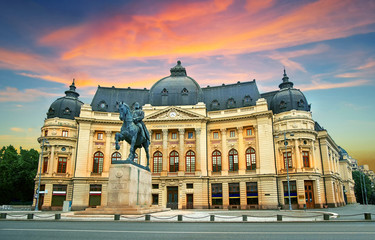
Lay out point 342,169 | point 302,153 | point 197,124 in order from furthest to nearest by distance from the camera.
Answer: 1. point 342,169
2. point 197,124
3. point 302,153

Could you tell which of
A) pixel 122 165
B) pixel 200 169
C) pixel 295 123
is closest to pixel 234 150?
pixel 200 169

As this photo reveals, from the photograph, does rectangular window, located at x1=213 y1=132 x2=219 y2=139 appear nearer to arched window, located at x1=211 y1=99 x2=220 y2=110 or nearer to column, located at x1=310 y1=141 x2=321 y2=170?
arched window, located at x1=211 y1=99 x2=220 y2=110

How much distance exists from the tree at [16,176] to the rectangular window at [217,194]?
4098cm

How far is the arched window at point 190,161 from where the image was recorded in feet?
193

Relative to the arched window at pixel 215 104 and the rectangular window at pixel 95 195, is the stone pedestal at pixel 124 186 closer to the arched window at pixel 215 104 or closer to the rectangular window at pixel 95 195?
the rectangular window at pixel 95 195

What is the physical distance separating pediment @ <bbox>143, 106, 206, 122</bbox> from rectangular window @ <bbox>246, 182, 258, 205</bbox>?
15.0 metres

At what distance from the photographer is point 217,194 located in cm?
5756

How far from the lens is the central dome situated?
2469 inches

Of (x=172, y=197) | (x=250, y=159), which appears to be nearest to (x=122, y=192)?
(x=172, y=197)

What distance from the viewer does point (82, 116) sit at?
6206cm

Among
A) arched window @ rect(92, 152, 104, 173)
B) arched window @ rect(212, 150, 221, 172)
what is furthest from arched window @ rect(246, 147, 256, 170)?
arched window @ rect(92, 152, 104, 173)

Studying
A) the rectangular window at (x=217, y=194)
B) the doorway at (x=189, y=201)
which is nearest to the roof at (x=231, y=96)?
the rectangular window at (x=217, y=194)

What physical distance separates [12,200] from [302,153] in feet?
221

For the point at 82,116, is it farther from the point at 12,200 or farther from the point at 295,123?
the point at 295,123
